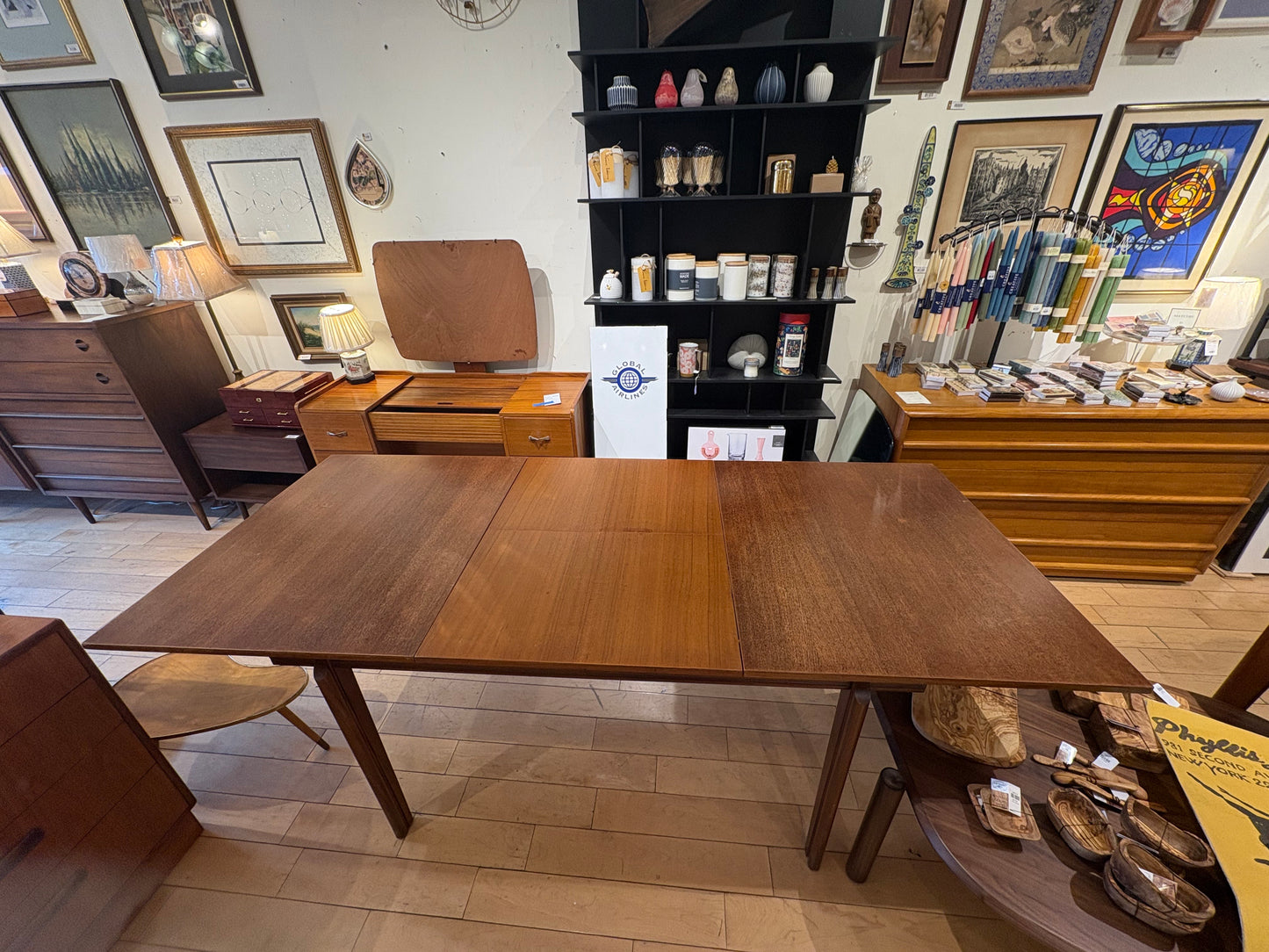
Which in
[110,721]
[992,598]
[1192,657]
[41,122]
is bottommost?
[1192,657]

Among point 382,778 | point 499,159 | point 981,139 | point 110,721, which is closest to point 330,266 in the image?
point 499,159

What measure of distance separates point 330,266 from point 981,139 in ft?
10.2

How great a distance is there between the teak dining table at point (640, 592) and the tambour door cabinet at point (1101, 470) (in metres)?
0.68

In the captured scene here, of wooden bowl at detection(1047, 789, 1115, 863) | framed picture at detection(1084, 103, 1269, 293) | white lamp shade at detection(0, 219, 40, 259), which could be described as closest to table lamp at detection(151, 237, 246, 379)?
white lamp shade at detection(0, 219, 40, 259)

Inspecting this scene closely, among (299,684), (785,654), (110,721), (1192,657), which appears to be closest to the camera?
(785,654)

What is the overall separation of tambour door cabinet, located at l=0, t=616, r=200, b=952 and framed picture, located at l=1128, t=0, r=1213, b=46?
12.7ft

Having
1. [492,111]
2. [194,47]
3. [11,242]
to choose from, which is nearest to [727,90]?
→ [492,111]

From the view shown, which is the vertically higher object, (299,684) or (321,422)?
(321,422)

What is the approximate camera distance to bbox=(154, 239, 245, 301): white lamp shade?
236 centimetres

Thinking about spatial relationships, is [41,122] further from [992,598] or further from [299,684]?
[992,598]

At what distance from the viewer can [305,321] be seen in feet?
9.21

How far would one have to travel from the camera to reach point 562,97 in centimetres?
219

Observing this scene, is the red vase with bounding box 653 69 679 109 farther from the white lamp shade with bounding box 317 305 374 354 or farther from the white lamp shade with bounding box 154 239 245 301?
the white lamp shade with bounding box 154 239 245 301

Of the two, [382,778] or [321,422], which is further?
[321,422]
